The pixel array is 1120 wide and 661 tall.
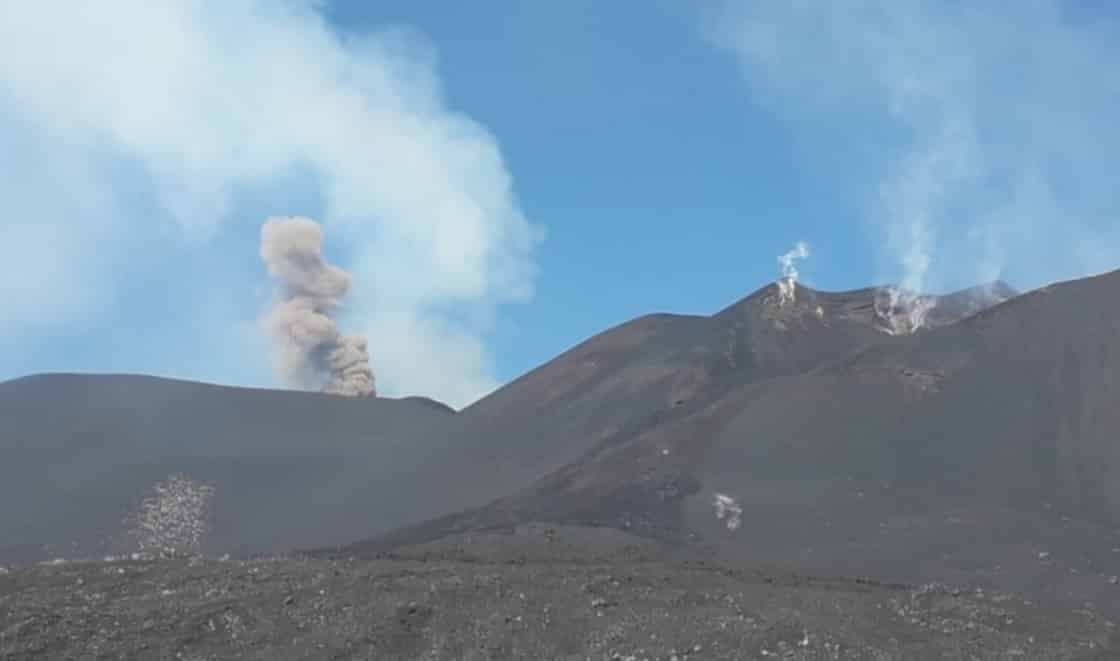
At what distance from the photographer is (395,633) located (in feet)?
88.0

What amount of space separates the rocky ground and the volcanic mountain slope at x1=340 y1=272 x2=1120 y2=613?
7.20m

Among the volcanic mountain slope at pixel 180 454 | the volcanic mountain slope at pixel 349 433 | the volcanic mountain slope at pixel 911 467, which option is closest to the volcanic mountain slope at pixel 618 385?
the volcanic mountain slope at pixel 349 433

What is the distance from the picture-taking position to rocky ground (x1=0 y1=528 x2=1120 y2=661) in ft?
85.7

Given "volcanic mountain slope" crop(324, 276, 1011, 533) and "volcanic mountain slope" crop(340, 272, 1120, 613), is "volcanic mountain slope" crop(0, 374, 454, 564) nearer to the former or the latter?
"volcanic mountain slope" crop(324, 276, 1011, 533)

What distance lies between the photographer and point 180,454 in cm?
7219

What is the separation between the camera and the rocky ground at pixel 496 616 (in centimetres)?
2612

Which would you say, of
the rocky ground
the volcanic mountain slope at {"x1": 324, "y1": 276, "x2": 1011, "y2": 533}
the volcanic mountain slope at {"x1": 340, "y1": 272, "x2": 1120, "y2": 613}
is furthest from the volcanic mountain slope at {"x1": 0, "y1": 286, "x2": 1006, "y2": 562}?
the rocky ground

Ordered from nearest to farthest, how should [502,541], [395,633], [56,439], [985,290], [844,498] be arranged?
1. [395,633]
2. [502,541]
3. [844,498]
4. [56,439]
5. [985,290]

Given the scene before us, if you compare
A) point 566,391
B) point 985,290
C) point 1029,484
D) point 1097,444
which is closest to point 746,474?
point 1029,484

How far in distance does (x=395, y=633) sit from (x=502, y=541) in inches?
461

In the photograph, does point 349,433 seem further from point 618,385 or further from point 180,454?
point 618,385

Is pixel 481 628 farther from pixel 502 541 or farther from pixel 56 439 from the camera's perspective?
pixel 56 439

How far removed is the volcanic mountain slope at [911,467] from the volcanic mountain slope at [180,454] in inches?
557

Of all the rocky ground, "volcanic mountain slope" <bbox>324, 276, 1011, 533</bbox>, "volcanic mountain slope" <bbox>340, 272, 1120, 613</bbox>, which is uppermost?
"volcanic mountain slope" <bbox>324, 276, 1011, 533</bbox>
